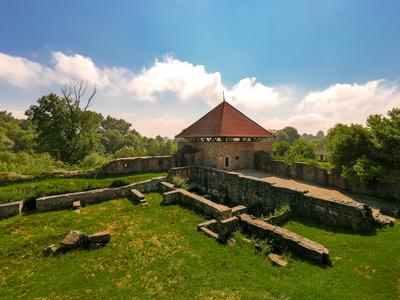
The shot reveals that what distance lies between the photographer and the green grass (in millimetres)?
10586

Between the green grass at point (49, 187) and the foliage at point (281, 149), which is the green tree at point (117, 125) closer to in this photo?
the foliage at point (281, 149)

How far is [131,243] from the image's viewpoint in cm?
712

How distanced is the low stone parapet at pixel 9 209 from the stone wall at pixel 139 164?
5478 millimetres

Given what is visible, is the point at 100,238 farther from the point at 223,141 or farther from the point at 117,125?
the point at 117,125

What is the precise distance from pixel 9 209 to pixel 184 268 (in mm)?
9199

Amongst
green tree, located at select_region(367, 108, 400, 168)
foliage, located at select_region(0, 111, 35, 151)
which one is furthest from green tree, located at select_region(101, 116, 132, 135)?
green tree, located at select_region(367, 108, 400, 168)

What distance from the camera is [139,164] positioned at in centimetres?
1656

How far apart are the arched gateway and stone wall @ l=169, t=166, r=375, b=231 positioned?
9.92 ft

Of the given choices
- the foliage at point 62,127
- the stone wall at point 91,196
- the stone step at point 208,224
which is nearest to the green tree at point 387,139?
the stone step at point 208,224

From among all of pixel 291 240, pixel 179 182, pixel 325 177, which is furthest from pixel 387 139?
pixel 179 182

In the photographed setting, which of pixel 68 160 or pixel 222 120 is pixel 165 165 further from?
pixel 68 160

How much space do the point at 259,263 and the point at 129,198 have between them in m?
8.33

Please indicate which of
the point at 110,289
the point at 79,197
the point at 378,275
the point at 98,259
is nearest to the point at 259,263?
the point at 378,275

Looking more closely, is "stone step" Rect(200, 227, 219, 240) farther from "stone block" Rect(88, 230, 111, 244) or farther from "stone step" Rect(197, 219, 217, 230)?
"stone block" Rect(88, 230, 111, 244)
